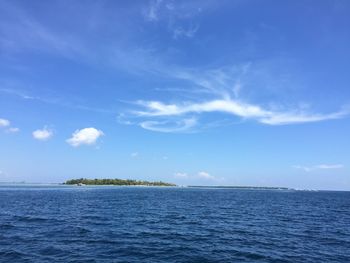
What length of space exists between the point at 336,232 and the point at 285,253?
17588 millimetres

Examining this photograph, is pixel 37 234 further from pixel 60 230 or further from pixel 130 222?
pixel 130 222

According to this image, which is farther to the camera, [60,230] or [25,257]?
[60,230]

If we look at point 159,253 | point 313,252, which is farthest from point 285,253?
point 159,253

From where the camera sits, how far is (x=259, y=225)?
48625mm

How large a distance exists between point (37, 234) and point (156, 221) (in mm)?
18601

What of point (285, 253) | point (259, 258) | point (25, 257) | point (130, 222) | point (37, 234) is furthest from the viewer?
point (130, 222)

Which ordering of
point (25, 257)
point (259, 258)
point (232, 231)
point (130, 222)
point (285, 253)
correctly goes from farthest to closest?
1. point (130, 222)
2. point (232, 231)
3. point (285, 253)
4. point (259, 258)
5. point (25, 257)

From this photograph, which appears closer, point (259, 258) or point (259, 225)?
point (259, 258)

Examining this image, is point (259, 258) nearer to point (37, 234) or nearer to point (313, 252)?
point (313, 252)

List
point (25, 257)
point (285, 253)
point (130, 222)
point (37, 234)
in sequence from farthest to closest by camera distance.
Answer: point (130, 222) < point (37, 234) < point (285, 253) < point (25, 257)

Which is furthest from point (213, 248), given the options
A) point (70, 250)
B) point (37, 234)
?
point (37, 234)

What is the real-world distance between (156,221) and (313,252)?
24.7m

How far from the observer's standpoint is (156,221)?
165 ft

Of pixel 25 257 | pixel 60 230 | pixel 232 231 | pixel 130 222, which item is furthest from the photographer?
pixel 130 222
